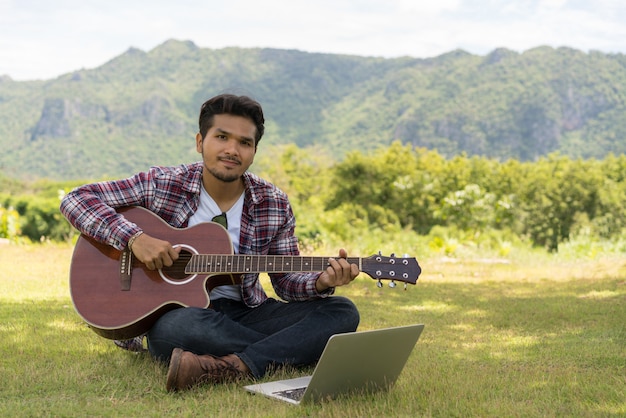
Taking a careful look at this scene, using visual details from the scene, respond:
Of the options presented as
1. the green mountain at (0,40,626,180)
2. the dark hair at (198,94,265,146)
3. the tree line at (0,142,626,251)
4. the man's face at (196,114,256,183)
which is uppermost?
the green mountain at (0,40,626,180)

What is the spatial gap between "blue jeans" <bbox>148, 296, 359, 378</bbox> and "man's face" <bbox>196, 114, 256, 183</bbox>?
70cm

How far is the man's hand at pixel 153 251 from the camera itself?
3344mm

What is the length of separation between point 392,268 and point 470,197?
43.6ft

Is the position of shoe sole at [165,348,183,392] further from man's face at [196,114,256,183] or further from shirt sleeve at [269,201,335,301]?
man's face at [196,114,256,183]

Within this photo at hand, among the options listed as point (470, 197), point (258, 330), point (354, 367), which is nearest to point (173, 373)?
point (258, 330)

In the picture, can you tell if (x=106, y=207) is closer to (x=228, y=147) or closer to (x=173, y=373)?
(x=228, y=147)

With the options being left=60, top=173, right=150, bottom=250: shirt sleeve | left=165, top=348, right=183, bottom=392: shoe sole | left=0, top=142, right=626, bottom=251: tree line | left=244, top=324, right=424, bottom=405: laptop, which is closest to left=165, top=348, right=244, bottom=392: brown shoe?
left=165, top=348, right=183, bottom=392: shoe sole

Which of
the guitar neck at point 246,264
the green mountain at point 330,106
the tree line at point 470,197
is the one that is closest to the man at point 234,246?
the guitar neck at point 246,264

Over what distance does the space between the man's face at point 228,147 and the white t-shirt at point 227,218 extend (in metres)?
0.18

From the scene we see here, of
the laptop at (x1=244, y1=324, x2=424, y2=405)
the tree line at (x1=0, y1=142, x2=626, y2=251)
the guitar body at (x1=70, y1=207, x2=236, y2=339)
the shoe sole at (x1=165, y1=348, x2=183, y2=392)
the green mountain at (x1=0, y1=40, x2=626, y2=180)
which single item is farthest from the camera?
the green mountain at (x1=0, y1=40, x2=626, y2=180)

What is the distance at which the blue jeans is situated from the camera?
3.33 m

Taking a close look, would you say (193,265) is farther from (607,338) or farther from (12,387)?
(607,338)

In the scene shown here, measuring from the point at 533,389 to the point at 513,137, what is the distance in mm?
65252

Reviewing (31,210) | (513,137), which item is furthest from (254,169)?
(513,137)
